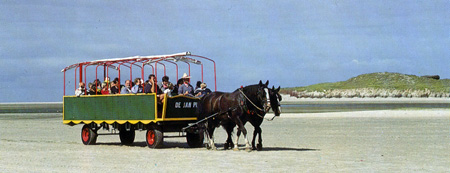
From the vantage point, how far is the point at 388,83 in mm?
130750

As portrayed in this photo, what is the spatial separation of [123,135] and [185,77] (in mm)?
2969

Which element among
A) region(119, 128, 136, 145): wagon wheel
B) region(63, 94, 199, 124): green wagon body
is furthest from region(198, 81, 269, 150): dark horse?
region(119, 128, 136, 145): wagon wheel

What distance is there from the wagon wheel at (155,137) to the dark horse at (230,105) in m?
1.13

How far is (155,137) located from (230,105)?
2.31 metres

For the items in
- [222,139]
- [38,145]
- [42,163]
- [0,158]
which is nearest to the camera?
[42,163]

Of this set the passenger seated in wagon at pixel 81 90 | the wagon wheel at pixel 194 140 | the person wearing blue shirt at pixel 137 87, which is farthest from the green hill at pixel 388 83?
the person wearing blue shirt at pixel 137 87

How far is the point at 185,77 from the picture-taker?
19859 mm

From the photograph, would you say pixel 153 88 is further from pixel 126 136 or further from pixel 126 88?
pixel 126 136

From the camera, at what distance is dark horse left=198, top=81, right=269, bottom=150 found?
17.4m

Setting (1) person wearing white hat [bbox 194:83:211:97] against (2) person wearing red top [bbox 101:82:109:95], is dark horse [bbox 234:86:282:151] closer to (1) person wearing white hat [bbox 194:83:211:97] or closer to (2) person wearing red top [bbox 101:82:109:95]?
(1) person wearing white hat [bbox 194:83:211:97]

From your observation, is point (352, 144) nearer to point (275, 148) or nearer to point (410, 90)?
point (275, 148)

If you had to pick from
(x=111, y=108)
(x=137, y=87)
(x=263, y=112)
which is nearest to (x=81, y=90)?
(x=111, y=108)

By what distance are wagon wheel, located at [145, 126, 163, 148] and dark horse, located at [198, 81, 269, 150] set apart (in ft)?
3.72

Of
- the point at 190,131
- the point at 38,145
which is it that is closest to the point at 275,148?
the point at 190,131
